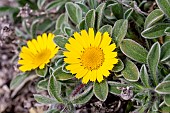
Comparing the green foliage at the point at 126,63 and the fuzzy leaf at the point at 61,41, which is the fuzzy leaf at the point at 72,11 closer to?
the green foliage at the point at 126,63

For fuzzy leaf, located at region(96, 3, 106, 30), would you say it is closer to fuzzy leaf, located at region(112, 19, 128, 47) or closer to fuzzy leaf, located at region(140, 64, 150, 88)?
fuzzy leaf, located at region(112, 19, 128, 47)

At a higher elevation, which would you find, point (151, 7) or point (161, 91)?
point (151, 7)

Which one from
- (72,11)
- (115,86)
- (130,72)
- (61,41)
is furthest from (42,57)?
(130,72)

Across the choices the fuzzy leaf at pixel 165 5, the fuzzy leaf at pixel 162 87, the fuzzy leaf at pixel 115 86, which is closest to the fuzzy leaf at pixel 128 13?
the fuzzy leaf at pixel 165 5

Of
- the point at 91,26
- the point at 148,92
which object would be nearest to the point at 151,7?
the point at 91,26

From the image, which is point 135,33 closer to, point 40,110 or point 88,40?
point 88,40

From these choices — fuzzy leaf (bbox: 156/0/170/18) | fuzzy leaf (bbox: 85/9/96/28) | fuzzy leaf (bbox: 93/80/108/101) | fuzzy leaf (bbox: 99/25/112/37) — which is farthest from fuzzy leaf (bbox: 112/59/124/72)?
fuzzy leaf (bbox: 156/0/170/18)
